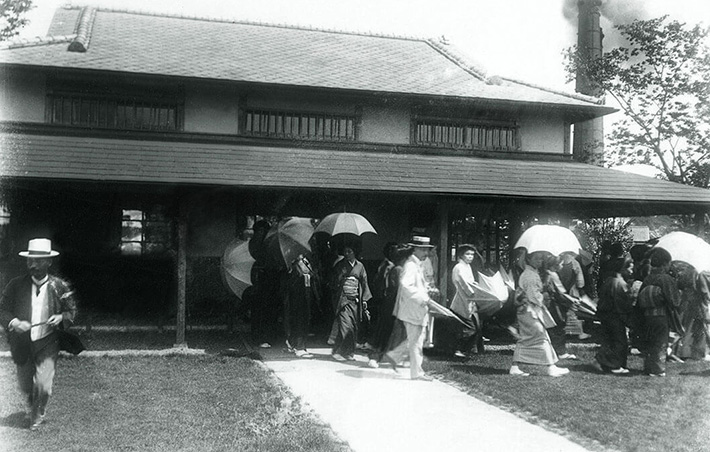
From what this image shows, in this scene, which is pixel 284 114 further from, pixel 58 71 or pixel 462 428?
pixel 462 428

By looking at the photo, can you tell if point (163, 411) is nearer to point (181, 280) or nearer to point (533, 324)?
point (181, 280)

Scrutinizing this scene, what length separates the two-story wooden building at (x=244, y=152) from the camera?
11.4 metres

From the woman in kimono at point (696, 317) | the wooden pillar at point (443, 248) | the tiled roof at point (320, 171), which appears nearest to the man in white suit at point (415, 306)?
the tiled roof at point (320, 171)

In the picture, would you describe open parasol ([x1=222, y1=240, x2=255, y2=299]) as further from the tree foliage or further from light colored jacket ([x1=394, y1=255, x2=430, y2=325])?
the tree foliage

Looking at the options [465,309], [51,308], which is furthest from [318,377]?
[51,308]

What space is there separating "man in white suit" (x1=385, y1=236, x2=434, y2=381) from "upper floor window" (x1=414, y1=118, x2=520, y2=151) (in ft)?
20.3

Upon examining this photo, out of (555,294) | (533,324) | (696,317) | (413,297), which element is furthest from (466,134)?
(413,297)

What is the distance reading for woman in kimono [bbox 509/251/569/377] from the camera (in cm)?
896

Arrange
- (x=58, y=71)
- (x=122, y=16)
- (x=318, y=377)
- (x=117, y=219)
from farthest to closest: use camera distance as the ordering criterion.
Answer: (x=122, y=16) → (x=117, y=219) → (x=58, y=71) → (x=318, y=377)

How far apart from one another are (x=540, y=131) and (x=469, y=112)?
1837 mm

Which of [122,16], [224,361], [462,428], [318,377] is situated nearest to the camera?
[462,428]

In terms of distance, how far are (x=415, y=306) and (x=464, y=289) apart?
5.09ft

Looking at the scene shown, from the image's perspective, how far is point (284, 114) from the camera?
45.4ft

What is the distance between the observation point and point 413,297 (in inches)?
332
